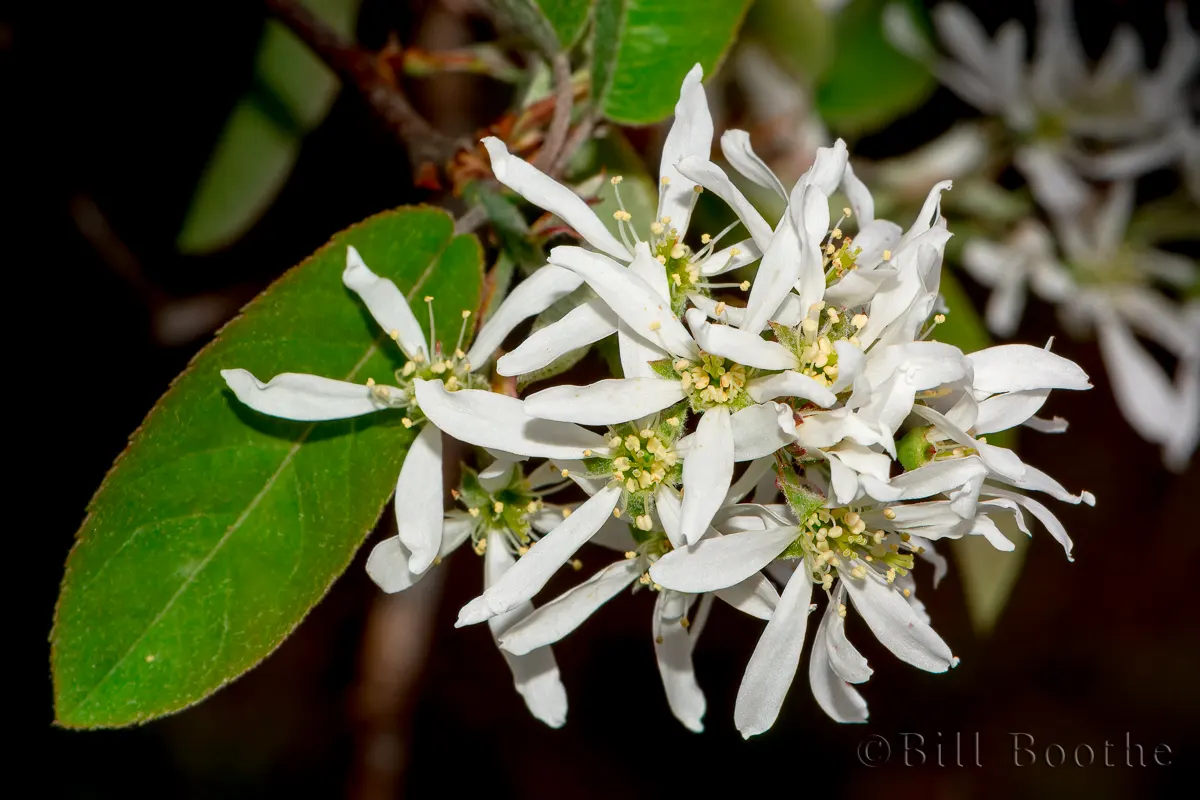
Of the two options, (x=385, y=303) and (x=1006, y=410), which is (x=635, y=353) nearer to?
(x=385, y=303)

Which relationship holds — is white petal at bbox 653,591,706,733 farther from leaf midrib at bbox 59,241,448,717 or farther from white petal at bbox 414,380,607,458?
leaf midrib at bbox 59,241,448,717

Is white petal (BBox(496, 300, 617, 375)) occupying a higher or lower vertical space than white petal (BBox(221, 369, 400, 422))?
lower

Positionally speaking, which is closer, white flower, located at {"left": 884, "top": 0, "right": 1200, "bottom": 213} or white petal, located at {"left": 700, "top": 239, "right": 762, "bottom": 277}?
white petal, located at {"left": 700, "top": 239, "right": 762, "bottom": 277}

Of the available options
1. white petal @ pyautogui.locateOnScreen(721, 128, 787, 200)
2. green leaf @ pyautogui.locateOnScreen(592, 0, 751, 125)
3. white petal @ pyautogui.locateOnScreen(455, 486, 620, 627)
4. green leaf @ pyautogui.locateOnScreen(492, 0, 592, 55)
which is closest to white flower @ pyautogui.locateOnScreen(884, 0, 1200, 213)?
green leaf @ pyautogui.locateOnScreen(592, 0, 751, 125)

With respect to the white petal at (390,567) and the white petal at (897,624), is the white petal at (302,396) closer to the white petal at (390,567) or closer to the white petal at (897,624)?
the white petal at (390,567)

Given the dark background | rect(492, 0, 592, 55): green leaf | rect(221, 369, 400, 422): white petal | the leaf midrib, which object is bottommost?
the dark background

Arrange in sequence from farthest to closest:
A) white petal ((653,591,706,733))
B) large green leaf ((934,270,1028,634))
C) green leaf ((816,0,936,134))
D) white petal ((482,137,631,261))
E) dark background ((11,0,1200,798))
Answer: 1. green leaf ((816,0,936,134))
2. dark background ((11,0,1200,798))
3. large green leaf ((934,270,1028,634))
4. white petal ((653,591,706,733))
5. white petal ((482,137,631,261))

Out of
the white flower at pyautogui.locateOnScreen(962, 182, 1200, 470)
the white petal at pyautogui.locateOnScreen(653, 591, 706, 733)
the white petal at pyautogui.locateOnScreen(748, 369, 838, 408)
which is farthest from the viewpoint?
the white flower at pyautogui.locateOnScreen(962, 182, 1200, 470)

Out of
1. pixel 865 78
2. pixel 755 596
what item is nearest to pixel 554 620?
pixel 755 596
